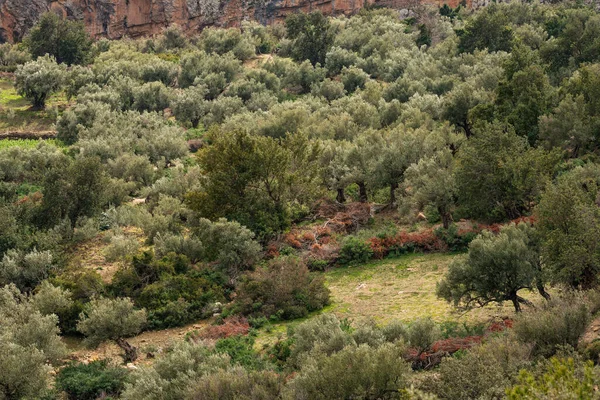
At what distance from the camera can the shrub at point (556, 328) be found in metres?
13.2

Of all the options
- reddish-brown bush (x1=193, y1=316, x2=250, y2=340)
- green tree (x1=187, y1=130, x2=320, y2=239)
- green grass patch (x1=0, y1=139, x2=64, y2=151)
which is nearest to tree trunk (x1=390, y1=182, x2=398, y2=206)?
green tree (x1=187, y1=130, x2=320, y2=239)

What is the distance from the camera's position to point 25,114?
47500 millimetres

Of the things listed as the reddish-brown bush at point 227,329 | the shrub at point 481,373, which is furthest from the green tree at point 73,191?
the shrub at point 481,373

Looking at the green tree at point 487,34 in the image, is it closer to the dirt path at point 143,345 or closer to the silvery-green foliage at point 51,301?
the dirt path at point 143,345

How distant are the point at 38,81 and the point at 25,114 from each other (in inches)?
95.6

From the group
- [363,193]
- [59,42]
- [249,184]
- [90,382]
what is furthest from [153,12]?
[90,382]

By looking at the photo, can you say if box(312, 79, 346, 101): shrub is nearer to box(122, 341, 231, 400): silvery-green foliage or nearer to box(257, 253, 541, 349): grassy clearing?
box(257, 253, 541, 349): grassy clearing

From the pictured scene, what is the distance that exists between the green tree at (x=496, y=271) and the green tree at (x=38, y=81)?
3818 centimetres

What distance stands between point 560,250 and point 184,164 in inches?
998

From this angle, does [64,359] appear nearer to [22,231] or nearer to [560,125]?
[22,231]

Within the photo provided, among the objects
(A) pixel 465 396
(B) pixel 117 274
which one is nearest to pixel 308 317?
(B) pixel 117 274

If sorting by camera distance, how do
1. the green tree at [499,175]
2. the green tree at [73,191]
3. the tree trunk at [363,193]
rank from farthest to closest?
the tree trunk at [363,193] < the green tree at [73,191] < the green tree at [499,175]

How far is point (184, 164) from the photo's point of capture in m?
38.0

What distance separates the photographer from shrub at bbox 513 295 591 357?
43.3 feet
